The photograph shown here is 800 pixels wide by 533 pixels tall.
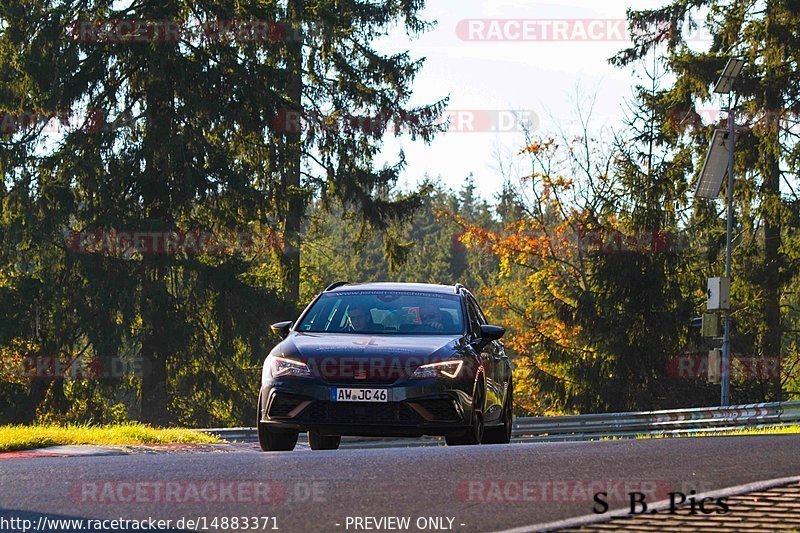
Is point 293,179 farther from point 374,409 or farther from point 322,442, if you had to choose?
point 374,409

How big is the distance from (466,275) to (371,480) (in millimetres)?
130678

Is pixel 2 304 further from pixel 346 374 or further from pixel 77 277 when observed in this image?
pixel 346 374

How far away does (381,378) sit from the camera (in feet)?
40.1

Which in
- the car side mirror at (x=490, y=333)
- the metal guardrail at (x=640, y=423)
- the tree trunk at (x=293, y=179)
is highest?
the tree trunk at (x=293, y=179)

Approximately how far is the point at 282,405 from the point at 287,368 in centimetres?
34

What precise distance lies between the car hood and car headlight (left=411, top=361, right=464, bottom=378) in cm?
5

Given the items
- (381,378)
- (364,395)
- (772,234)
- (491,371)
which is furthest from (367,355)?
(772,234)

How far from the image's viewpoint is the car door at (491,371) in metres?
13.6

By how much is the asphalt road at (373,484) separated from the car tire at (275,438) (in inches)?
59.8

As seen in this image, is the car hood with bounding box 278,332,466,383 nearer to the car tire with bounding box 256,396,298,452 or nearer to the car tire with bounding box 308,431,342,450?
the car tire with bounding box 256,396,298,452

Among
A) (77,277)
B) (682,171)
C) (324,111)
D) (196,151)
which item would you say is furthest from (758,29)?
(77,277)

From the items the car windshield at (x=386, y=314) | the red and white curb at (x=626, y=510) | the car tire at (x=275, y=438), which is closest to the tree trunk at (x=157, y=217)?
the car windshield at (x=386, y=314)

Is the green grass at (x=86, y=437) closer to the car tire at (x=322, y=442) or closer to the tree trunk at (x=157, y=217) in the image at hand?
the car tire at (x=322, y=442)

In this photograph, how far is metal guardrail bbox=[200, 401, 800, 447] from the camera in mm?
25469
